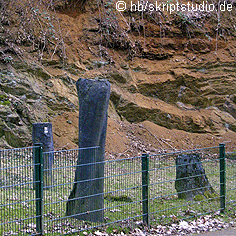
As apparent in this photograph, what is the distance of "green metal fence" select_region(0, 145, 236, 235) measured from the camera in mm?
4660

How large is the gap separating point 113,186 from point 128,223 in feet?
1.90

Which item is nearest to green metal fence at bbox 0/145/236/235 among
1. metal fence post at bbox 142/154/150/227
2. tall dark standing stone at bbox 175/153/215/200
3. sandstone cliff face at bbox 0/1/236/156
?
metal fence post at bbox 142/154/150/227

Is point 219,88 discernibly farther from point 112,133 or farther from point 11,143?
point 11,143

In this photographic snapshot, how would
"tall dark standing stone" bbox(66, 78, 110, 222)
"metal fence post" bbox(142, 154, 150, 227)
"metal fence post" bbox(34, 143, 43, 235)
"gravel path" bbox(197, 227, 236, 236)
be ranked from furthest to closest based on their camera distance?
"gravel path" bbox(197, 227, 236, 236), "metal fence post" bbox(142, 154, 150, 227), "tall dark standing stone" bbox(66, 78, 110, 222), "metal fence post" bbox(34, 143, 43, 235)

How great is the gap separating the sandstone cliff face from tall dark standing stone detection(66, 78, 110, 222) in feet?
20.5

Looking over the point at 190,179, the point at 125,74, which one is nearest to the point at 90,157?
the point at 190,179

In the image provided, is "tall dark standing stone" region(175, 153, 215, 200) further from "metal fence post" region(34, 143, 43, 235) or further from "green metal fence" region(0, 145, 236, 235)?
"metal fence post" region(34, 143, 43, 235)

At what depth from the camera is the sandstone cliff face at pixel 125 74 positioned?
13219 millimetres

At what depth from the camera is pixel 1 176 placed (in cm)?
447

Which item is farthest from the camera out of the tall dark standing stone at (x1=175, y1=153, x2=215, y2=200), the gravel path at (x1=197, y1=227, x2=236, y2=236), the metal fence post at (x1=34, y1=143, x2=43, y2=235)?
the tall dark standing stone at (x1=175, y1=153, x2=215, y2=200)

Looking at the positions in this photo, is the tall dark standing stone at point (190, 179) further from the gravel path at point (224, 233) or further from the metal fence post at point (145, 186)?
the metal fence post at point (145, 186)

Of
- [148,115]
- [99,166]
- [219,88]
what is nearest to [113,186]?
[99,166]

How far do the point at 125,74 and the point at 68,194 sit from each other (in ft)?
36.2

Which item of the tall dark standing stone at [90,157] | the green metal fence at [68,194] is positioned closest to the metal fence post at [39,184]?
the green metal fence at [68,194]
